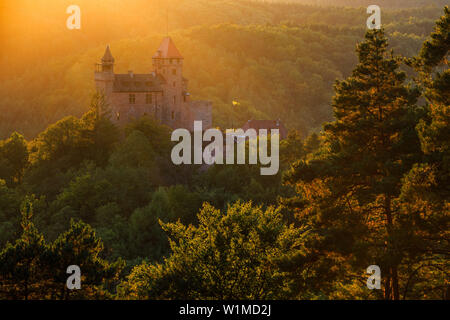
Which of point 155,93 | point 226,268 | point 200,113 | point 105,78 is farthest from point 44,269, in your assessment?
point 200,113

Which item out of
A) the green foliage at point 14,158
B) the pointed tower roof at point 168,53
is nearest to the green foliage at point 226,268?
the green foliage at point 14,158

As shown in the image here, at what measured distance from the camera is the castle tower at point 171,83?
221ft

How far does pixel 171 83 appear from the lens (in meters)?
67.9

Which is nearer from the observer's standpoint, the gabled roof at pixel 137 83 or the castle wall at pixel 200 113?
the gabled roof at pixel 137 83

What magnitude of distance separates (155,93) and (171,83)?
9.05ft

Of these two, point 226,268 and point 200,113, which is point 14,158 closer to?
point 200,113

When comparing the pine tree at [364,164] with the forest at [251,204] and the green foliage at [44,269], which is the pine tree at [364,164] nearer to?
the forest at [251,204]

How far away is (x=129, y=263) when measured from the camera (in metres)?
Answer: 42.2

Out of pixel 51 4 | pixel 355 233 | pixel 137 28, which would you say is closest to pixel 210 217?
pixel 355 233

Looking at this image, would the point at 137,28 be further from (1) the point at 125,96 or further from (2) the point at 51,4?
(1) the point at 125,96

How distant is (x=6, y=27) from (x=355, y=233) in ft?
474

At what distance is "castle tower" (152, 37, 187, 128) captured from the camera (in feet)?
221

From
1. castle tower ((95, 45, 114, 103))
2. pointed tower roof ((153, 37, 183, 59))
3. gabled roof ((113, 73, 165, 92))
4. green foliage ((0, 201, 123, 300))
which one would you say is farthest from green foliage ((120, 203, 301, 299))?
pointed tower roof ((153, 37, 183, 59))

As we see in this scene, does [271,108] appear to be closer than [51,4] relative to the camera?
Yes
